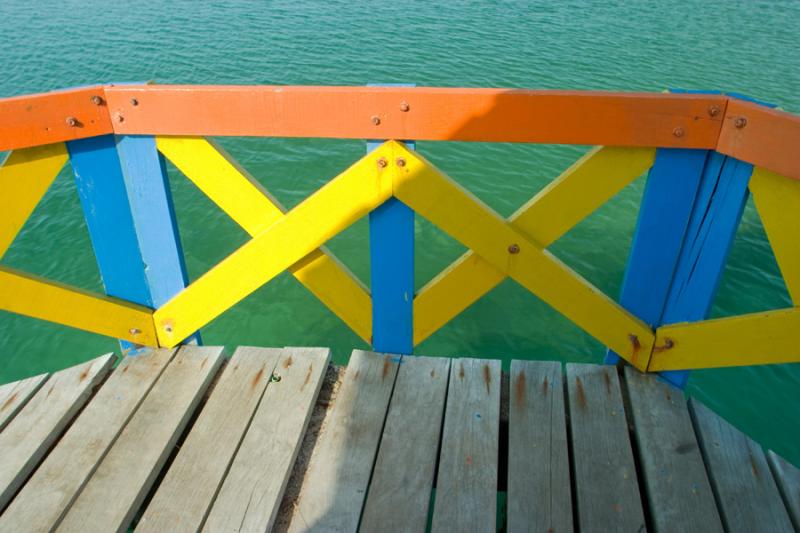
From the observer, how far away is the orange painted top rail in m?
2.35

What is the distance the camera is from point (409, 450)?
8.38ft

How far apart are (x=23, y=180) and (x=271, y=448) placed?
1.38 meters

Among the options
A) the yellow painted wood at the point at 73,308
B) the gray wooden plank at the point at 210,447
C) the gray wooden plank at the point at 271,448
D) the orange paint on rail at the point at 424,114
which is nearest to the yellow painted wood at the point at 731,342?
the orange paint on rail at the point at 424,114

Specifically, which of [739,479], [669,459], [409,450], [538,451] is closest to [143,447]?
[409,450]

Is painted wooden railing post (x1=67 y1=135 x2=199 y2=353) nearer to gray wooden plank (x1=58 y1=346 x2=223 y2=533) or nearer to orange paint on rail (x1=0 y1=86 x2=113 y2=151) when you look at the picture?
orange paint on rail (x1=0 y1=86 x2=113 y2=151)

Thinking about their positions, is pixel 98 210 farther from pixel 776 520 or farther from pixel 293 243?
pixel 776 520

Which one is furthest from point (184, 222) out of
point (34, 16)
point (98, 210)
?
point (34, 16)

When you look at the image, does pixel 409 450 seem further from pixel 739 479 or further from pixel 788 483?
pixel 788 483

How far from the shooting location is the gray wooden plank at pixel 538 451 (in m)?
2.30

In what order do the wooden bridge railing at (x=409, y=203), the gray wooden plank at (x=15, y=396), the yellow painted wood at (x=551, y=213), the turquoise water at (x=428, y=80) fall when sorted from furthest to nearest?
1. the turquoise water at (x=428, y=80)
2. the gray wooden plank at (x=15, y=396)
3. the yellow painted wood at (x=551, y=213)
4. the wooden bridge railing at (x=409, y=203)

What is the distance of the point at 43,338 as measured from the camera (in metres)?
5.69

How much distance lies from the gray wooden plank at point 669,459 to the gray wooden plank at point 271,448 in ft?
4.28

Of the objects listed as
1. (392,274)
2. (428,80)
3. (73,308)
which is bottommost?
(428,80)

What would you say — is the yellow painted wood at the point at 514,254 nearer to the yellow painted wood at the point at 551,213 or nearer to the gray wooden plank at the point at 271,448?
the yellow painted wood at the point at 551,213
